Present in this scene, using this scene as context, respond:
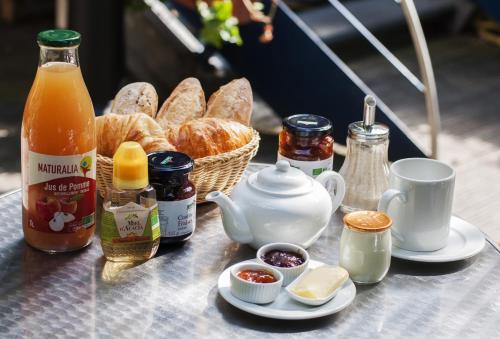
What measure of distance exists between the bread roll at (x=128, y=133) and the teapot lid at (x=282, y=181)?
0.23 meters

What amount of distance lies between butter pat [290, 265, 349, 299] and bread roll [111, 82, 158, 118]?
60 centimetres

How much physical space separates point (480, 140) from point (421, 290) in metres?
2.66

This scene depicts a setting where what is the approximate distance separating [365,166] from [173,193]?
1.32 ft

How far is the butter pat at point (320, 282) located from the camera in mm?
1422

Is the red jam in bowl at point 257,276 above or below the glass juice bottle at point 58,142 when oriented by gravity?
below

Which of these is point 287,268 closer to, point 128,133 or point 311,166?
point 311,166

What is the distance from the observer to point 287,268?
1.48m

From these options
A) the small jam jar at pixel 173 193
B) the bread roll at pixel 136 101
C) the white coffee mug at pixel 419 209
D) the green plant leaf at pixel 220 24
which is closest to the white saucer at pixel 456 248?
the white coffee mug at pixel 419 209

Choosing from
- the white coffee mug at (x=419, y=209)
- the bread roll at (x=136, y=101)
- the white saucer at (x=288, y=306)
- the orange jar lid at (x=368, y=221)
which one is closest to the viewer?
the white saucer at (x=288, y=306)

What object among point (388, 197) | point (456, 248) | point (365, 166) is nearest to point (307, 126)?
point (365, 166)

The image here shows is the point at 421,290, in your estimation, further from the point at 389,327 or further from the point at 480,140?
the point at 480,140

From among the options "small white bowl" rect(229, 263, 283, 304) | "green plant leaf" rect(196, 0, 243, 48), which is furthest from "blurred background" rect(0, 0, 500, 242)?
"small white bowl" rect(229, 263, 283, 304)

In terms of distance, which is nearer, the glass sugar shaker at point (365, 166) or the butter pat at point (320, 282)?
the butter pat at point (320, 282)

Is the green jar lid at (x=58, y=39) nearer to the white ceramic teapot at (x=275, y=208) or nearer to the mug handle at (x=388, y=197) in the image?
the white ceramic teapot at (x=275, y=208)
